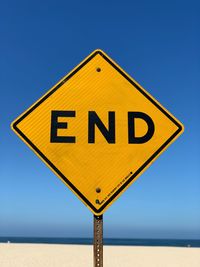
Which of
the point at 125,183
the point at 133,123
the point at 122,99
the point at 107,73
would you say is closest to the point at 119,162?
the point at 125,183

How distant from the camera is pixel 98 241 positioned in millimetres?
2467

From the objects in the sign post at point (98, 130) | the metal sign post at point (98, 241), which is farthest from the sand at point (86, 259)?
the sign post at point (98, 130)

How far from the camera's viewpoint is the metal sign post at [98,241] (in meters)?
2.45

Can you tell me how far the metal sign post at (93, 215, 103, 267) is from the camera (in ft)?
8.05

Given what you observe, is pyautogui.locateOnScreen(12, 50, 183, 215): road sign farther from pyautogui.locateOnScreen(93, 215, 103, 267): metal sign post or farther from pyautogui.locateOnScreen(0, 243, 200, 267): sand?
pyautogui.locateOnScreen(0, 243, 200, 267): sand

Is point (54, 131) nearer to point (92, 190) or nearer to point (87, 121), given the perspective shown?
point (87, 121)

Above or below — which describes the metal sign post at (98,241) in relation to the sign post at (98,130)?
below

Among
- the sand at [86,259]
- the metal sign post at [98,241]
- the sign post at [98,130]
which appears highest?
the sign post at [98,130]

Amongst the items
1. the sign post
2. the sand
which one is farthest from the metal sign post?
the sand

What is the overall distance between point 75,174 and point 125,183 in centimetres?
37

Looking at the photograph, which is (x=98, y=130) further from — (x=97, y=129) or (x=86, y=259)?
(x=86, y=259)

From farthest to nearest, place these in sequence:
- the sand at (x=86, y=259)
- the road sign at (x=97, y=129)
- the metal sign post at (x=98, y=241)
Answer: the sand at (x=86, y=259) < the road sign at (x=97, y=129) < the metal sign post at (x=98, y=241)

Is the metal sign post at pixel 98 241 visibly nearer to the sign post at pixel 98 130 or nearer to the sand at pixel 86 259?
the sign post at pixel 98 130

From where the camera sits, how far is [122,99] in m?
2.80
